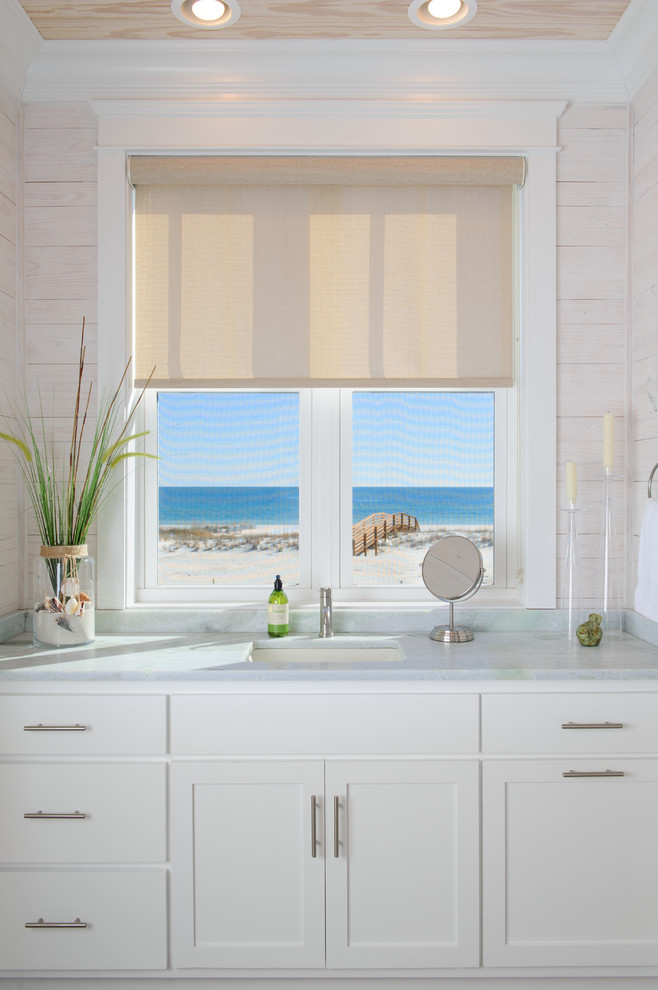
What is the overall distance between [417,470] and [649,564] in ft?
2.48

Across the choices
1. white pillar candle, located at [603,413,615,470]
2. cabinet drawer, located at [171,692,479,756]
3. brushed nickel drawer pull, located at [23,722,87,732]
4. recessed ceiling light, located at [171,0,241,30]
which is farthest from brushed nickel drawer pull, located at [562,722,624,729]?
recessed ceiling light, located at [171,0,241,30]

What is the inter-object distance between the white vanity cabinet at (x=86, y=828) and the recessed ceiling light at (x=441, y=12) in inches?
76.4

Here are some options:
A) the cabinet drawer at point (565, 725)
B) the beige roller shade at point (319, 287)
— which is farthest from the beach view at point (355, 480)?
the cabinet drawer at point (565, 725)

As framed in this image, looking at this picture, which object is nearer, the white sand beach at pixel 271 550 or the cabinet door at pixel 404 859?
the cabinet door at pixel 404 859

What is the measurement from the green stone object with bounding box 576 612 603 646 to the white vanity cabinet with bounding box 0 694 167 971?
116 cm

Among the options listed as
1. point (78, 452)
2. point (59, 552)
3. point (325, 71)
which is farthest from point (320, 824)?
point (325, 71)

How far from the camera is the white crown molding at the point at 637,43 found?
6.53 ft

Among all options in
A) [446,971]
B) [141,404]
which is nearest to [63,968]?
[446,971]

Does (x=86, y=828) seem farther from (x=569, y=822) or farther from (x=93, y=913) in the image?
(x=569, y=822)

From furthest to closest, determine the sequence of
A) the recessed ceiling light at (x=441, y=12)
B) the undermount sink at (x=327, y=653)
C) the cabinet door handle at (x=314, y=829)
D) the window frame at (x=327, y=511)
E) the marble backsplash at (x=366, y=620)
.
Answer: the window frame at (x=327, y=511) < the marble backsplash at (x=366, y=620) < the undermount sink at (x=327, y=653) < the recessed ceiling light at (x=441, y=12) < the cabinet door handle at (x=314, y=829)

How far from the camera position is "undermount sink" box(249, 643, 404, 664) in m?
2.17

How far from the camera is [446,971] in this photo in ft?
6.07

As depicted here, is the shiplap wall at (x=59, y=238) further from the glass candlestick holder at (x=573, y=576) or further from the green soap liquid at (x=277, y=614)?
the glass candlestick holder at (x=573, y=576)

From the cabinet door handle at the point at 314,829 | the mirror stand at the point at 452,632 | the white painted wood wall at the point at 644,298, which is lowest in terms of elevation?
the cabinet door handle at the point at 314,829
